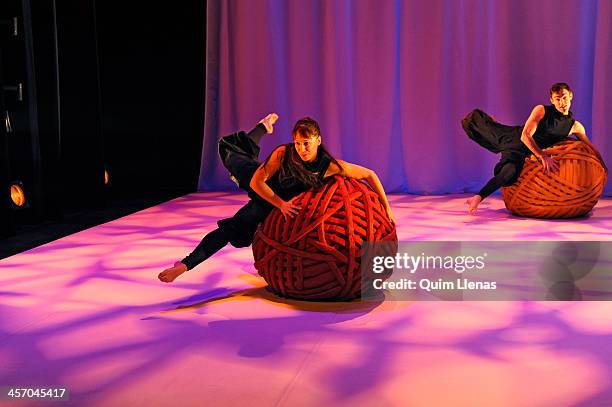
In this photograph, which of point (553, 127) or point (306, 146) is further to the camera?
point (553, 127)

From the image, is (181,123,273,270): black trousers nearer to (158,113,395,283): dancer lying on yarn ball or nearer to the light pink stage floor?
(158,113,395,283): dancer lying on yarn ball

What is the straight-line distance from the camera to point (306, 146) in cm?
257

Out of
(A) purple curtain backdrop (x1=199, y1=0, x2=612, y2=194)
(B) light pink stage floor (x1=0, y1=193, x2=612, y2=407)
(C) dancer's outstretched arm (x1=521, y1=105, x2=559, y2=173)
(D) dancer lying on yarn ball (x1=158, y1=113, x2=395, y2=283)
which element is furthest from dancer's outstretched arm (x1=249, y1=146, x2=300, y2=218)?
(A) purple curtain backdrop (x1=199, y1=0, x2=612, y2=194)

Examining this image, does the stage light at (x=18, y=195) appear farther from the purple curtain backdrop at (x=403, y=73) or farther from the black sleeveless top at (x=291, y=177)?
the black sleeveless top at (x=291, y=177)

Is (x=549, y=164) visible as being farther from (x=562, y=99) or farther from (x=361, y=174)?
(x=361, y=174)

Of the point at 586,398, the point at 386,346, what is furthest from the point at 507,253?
the point at 586,398

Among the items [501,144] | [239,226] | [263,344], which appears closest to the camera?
[263,344]

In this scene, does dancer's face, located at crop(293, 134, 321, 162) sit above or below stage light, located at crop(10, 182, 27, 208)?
above

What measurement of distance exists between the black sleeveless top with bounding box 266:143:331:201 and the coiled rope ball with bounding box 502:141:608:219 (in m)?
1.81

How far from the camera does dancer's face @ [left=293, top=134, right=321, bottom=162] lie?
2.57 metres

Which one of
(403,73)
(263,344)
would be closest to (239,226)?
(263,344)

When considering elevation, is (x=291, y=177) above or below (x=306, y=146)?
below

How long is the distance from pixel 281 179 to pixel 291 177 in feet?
0.15

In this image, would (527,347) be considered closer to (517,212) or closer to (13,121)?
(517,212)
